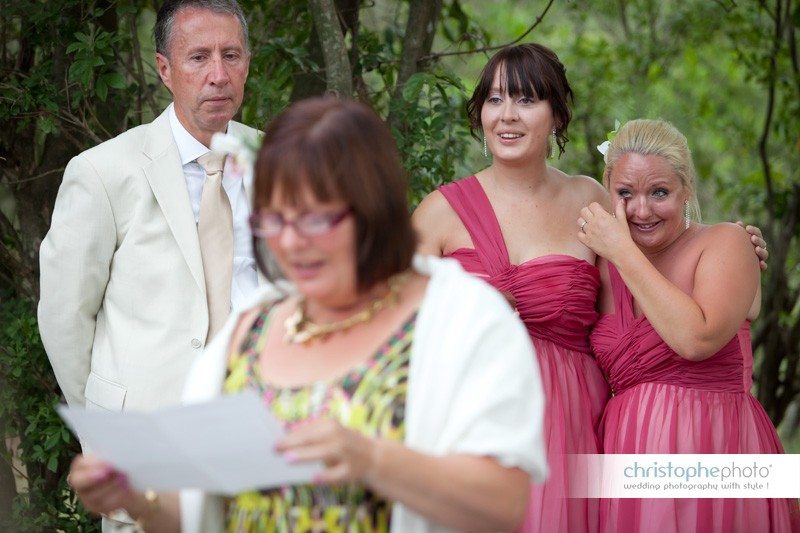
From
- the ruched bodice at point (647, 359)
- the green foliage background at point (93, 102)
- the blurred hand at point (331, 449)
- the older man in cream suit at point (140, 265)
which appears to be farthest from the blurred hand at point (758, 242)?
the blurred hand at point (331, 449)

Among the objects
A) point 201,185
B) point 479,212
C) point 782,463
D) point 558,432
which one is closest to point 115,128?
point 201,185

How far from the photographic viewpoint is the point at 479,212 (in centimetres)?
374

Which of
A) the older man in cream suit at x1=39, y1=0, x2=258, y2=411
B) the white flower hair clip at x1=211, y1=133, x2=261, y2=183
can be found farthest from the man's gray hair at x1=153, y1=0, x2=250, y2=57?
the white flower hair clip at x1=211, y1=133, x2=261, y2=183

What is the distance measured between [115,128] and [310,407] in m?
2.94

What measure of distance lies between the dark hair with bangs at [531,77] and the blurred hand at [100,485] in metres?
2.16

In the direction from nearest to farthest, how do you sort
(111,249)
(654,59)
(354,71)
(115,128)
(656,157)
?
(111,249)
(656,157)
(115,128)
(354,71)
(654,59)

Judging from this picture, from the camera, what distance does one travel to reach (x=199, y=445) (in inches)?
70.6

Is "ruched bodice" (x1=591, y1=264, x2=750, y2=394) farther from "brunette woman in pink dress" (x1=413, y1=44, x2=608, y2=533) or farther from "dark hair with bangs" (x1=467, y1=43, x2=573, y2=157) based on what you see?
"dark hair with bangs" (x1=467, y1=43, x2=573, y2=157)

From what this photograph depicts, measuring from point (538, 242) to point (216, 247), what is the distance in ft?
3.48

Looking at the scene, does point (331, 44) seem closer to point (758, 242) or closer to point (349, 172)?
point (758, 242)

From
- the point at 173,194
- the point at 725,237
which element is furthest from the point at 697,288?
the point at 173,194

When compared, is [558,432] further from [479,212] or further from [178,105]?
[178,105]

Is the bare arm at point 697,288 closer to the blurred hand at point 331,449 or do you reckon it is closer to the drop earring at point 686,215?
the drop earring at point 686,215

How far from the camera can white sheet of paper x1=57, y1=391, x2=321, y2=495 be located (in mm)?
1738
